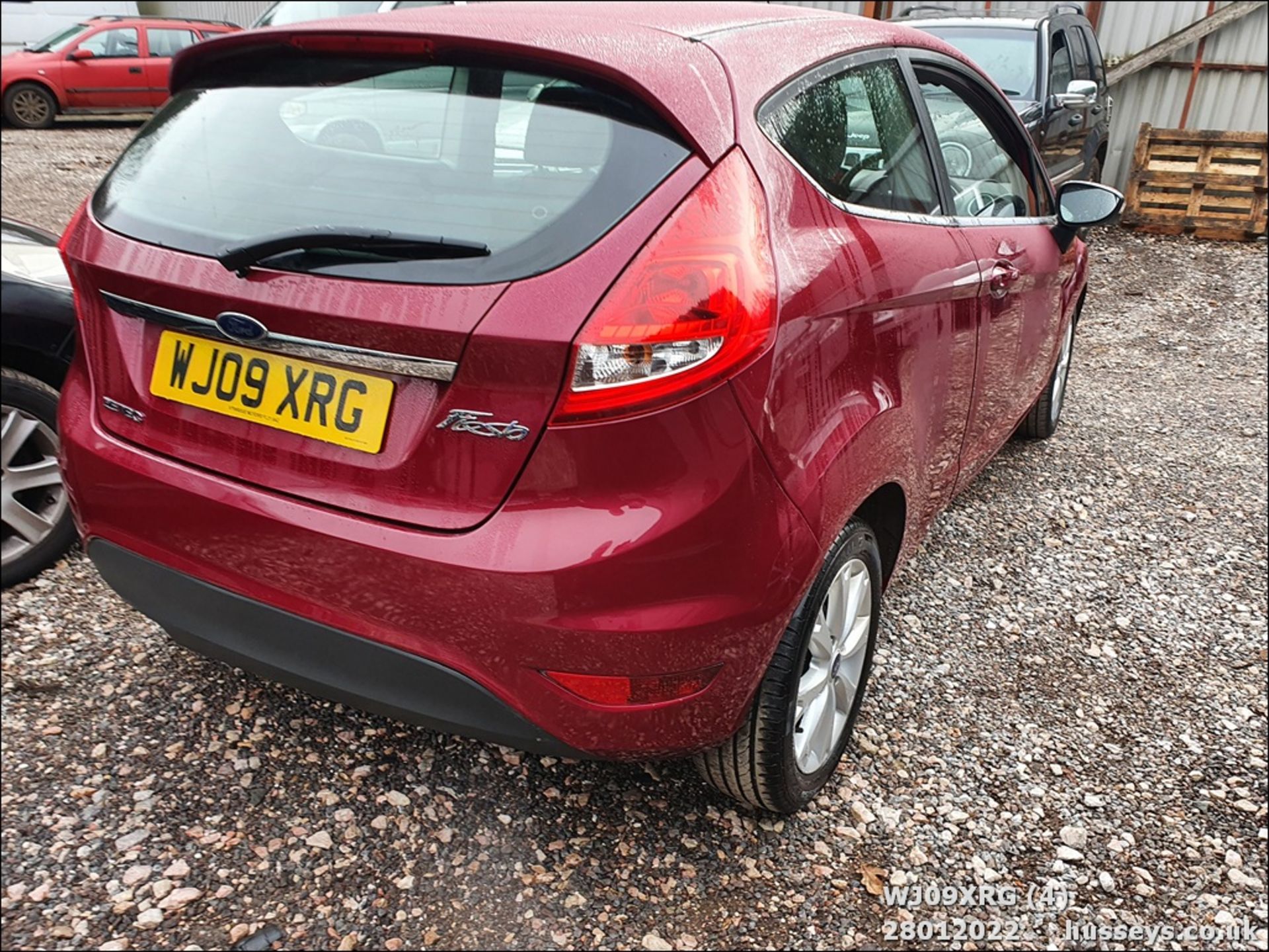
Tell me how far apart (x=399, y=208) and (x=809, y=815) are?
5.23 feet

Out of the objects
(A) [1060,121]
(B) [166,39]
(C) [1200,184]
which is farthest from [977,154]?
(B) [166,39]

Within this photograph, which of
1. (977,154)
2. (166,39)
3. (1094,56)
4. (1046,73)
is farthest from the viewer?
(166,39)

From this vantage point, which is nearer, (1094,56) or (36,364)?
(36,364)

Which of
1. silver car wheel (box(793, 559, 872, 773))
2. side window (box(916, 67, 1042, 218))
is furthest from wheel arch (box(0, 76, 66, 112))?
silver car wheel (box(793, 559, 872, 773))

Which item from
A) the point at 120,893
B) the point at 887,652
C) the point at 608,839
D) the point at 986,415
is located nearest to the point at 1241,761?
the point at 887,652

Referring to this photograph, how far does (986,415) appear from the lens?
283 centimetres

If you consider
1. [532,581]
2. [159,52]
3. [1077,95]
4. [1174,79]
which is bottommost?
[159,52]

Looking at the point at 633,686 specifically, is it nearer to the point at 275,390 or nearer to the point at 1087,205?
the point at 275,390

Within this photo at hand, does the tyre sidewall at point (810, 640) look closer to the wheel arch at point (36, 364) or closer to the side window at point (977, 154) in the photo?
the side window at point (977, 154)

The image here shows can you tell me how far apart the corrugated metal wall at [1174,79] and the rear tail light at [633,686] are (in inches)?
416

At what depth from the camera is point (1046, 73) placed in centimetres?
719

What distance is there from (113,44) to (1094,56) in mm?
12782

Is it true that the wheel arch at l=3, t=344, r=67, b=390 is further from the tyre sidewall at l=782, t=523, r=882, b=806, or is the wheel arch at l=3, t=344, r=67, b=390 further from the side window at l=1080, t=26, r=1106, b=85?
the side window at l=1080, t=26, r=1106, b=85

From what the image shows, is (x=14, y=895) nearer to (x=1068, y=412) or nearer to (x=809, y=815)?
(x=809, y=815)
